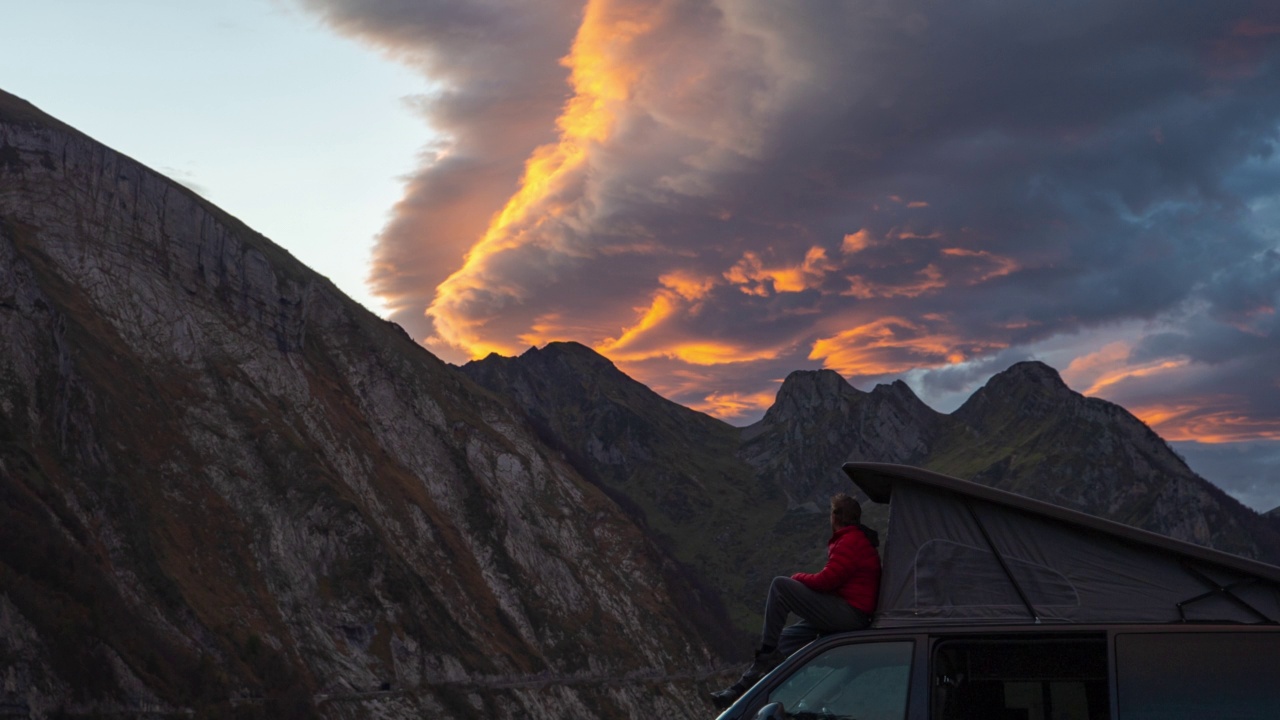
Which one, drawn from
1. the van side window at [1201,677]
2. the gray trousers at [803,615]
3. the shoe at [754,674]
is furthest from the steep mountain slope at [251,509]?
the van side window at [1201,677]

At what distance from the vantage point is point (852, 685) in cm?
773

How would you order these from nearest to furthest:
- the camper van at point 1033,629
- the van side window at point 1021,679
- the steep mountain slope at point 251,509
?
the camper van at point 1033,629 → the van side window at point 1021,679 → the steep mountain slope at point 251,509

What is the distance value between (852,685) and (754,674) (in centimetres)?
94

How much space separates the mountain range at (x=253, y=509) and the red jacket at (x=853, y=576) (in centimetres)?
5442

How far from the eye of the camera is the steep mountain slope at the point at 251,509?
63.5 meters

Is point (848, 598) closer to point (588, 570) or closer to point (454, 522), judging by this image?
point (454, 522)

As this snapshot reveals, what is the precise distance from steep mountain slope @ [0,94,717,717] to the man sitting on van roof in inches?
2128

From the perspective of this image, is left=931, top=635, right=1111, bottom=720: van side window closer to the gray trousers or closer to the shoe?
the gray trousers

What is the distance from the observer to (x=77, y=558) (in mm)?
63438

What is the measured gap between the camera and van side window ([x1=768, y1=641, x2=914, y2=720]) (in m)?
7.60

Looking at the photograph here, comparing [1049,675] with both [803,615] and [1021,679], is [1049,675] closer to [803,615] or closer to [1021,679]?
[1021,679]

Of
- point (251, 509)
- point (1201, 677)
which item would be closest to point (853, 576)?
point (1201, 677)

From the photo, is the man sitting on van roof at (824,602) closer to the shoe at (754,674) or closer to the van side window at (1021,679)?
the shoe at (754,674)

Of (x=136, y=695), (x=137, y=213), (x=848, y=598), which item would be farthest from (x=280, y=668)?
(x=848, y=598)
